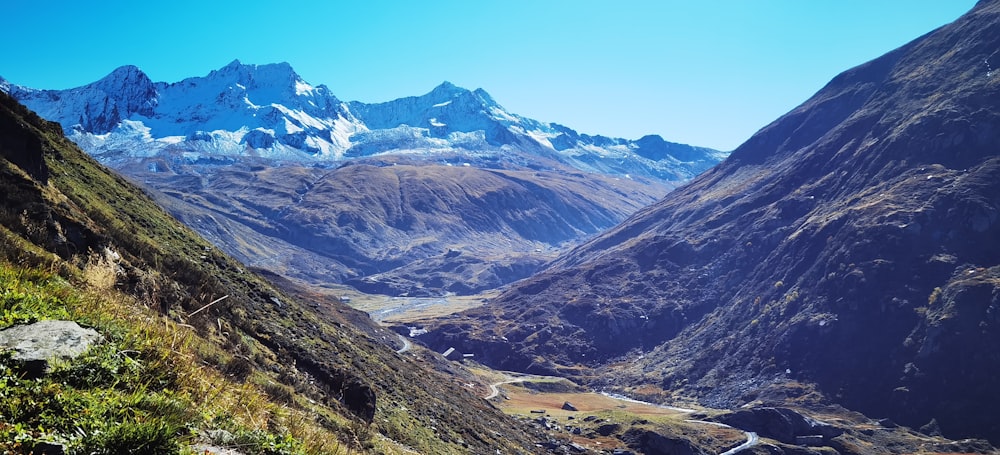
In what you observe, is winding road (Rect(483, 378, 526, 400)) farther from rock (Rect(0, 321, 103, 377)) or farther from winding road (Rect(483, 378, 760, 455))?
rock (Rect(0, 321, 103, 377))

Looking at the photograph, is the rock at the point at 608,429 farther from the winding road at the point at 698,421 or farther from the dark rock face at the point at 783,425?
the dark rock face at the point at 783,425

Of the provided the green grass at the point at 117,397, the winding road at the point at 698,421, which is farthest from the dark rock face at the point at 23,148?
the winding road at the point at 698,421

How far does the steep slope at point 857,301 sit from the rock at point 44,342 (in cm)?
13350

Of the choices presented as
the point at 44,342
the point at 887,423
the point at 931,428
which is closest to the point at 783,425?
the point at 887,423

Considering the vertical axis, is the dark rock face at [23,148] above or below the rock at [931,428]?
above

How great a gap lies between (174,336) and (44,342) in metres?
2.63

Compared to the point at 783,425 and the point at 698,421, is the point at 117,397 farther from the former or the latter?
the point at 698,421

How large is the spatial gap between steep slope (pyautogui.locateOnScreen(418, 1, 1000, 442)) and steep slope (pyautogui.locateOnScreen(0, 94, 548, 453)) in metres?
97.7

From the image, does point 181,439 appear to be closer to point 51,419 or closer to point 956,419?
point 51,419

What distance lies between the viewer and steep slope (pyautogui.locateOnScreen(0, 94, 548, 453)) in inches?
289

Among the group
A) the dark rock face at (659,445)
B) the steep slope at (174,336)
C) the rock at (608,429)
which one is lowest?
the rock at (608,429)

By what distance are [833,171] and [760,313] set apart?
7329cm

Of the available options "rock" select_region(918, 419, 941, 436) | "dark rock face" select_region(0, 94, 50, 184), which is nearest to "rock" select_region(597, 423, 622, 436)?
"rock" select_region(918, 419, 941, 436)

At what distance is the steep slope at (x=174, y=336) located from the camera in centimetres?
735
